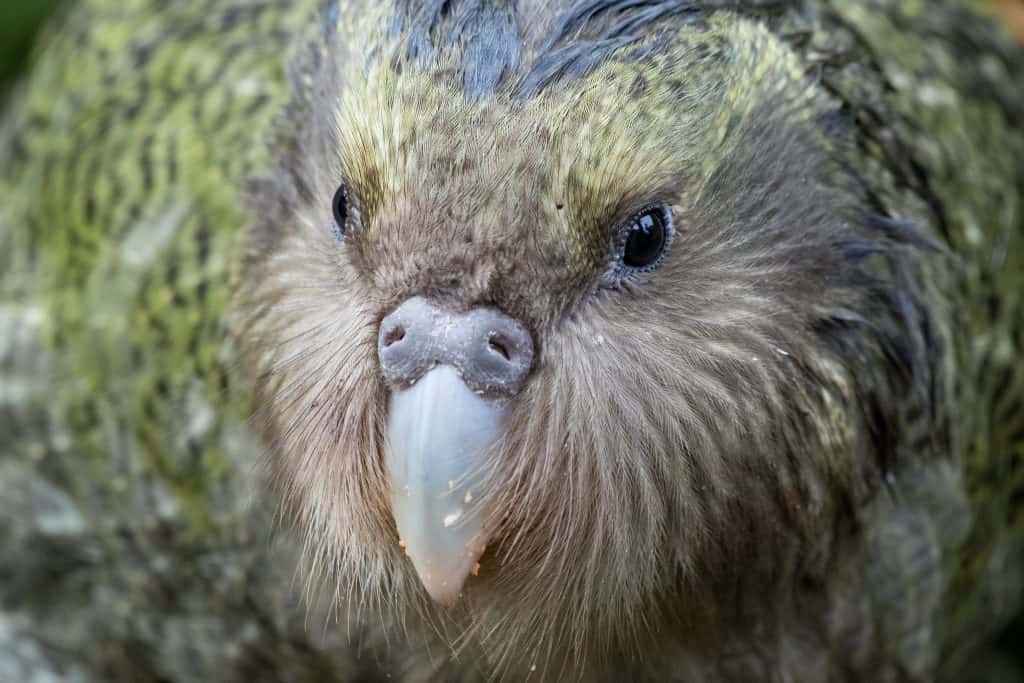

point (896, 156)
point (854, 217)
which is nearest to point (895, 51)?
point (896, 156)

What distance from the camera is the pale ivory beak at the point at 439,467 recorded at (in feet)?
7.75

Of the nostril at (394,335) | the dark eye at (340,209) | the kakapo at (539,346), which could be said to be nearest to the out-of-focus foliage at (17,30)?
the kakapo at (539,346)

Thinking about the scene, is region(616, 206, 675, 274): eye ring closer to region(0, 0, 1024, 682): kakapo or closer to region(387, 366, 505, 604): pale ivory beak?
region(0, 0, 1024, 682): kakapo

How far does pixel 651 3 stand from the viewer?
2.61m

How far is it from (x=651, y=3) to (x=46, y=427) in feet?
6.16

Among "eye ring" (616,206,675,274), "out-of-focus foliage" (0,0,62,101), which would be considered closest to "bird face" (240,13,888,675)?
"eye ring" (616,206,675,274)

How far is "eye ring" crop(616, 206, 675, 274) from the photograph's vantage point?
2512 mm

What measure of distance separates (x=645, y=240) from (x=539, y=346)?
0.24 metres

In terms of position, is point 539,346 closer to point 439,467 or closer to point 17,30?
point 439,467

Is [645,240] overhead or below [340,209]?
overhead

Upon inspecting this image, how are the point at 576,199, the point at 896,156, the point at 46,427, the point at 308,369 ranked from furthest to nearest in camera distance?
the point at 46,427 → the point at 896,156 → the point at 308,369 → the point at 576,199

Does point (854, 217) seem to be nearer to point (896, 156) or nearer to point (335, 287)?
point (896, 156)

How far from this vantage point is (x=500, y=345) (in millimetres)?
2402

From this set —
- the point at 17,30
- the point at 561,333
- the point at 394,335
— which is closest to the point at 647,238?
the point at 561,333
